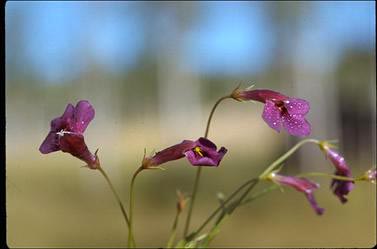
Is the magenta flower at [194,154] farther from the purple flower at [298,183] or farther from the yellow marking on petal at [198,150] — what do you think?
the purple flower at [298,183]

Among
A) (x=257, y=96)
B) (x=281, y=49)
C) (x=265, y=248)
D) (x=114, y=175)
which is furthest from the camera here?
(x=281, y=49)

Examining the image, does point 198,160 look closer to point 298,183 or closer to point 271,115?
point 271,115

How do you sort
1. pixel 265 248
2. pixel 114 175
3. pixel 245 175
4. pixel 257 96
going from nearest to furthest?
pixel 257 96 → pixel 265 248 → pixel 245 175 → pixel 114 175

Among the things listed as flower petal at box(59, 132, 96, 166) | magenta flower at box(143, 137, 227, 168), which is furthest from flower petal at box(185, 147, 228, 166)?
flower petal at box(59, 132, 96, 166)

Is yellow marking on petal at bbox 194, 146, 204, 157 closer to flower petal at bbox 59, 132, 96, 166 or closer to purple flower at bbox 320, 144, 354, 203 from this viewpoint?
flower petal at bbox 59, 132, 96, 166

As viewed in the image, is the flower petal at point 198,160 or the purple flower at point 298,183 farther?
the purple flower at point 298,183

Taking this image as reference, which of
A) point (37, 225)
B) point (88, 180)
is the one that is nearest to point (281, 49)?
point (88, 180)

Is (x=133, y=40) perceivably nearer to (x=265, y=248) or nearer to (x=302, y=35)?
(x=302, y=35)

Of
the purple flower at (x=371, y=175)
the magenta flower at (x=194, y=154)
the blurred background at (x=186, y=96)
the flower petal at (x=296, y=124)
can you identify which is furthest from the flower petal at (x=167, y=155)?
A: the blurred background at (x=186, y=96)

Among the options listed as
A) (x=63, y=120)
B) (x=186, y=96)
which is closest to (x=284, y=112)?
(x=63, y=120)
